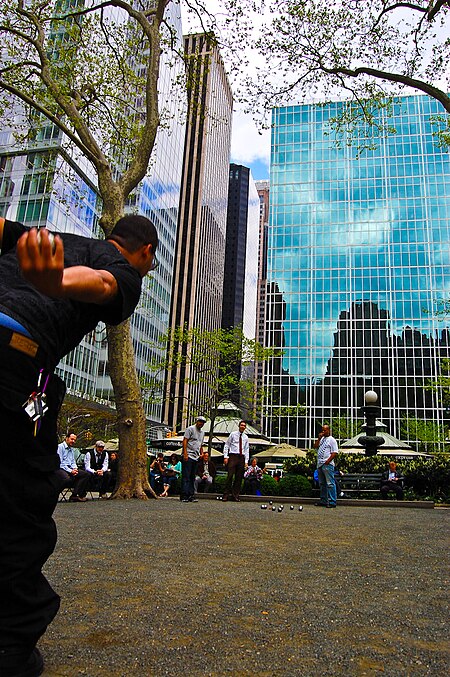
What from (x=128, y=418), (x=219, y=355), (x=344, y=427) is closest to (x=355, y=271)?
(x=344, y=427)

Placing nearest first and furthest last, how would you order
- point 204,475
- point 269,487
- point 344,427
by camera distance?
point 269,487 < point 204,475 < point 344,427

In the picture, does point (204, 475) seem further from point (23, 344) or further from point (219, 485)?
point (23, 344)

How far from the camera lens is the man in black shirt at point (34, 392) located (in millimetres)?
1798

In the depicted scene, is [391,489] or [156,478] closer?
[391,489]

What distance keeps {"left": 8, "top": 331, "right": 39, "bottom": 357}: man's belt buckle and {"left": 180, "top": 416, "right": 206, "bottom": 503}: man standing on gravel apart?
33.8 feet

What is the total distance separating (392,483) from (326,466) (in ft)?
12.3

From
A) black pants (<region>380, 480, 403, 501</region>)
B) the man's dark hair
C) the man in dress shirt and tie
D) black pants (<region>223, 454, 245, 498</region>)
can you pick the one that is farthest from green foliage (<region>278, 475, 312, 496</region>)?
the man's dark hair

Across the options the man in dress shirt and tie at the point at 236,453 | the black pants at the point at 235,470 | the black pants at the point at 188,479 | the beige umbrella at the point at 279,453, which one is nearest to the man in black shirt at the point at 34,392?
the black pants at the point at 188,479

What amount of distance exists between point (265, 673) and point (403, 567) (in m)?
2.80

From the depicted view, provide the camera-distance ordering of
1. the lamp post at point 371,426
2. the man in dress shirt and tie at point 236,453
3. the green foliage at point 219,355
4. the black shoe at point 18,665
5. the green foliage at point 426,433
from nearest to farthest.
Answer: the black shoe at point 18,665 < the man in dress shirt and tie at point 236,453 < the lamp post at point 371,426 < the green foliage at point 219,355 < the green foliage at point 426,433

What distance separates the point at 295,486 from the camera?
1620cm

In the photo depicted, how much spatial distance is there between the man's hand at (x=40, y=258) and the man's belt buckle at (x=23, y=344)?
12.2 inches

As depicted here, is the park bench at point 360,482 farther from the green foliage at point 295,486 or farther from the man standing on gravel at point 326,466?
the man standing on gravel at point 326,466

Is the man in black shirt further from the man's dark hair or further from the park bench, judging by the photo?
the park bench
